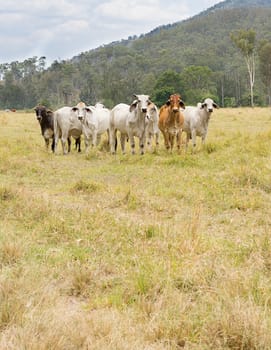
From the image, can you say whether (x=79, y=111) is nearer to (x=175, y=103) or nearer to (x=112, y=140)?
(x=112, y=140)

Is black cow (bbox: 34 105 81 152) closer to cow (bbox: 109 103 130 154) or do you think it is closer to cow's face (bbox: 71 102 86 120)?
cow's face (bbox: 71 102 86 120)

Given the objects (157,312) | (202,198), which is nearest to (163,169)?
(202,198)

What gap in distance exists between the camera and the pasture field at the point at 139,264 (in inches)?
119

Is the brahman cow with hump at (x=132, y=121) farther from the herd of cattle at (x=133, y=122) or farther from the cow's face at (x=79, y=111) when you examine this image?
the cow's face at (x=79, y=111)

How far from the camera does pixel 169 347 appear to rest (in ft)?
9.69

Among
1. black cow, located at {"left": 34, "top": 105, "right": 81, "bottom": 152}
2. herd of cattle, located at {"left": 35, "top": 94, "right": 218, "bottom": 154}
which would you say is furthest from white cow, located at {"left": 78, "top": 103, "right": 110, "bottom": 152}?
black cow, located at {"left": 34, "top": 105, "right": 81, "bottom": 152}

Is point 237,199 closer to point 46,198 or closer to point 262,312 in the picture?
point 46,198

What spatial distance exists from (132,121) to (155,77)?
65.6 m

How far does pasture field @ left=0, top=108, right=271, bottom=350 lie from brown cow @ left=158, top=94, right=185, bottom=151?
4.09 metres

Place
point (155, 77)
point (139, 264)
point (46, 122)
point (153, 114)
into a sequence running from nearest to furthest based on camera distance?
point (139, 264), point (153, 114), point (46, 122), point (155, 77)

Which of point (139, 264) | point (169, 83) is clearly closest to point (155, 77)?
point (169, 83)

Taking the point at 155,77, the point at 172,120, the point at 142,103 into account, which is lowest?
the point at 172,120

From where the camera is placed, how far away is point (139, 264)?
424 cm

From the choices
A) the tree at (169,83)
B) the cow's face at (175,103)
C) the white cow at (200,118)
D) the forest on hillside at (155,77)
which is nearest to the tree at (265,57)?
the forest on hillside at (155,77)
